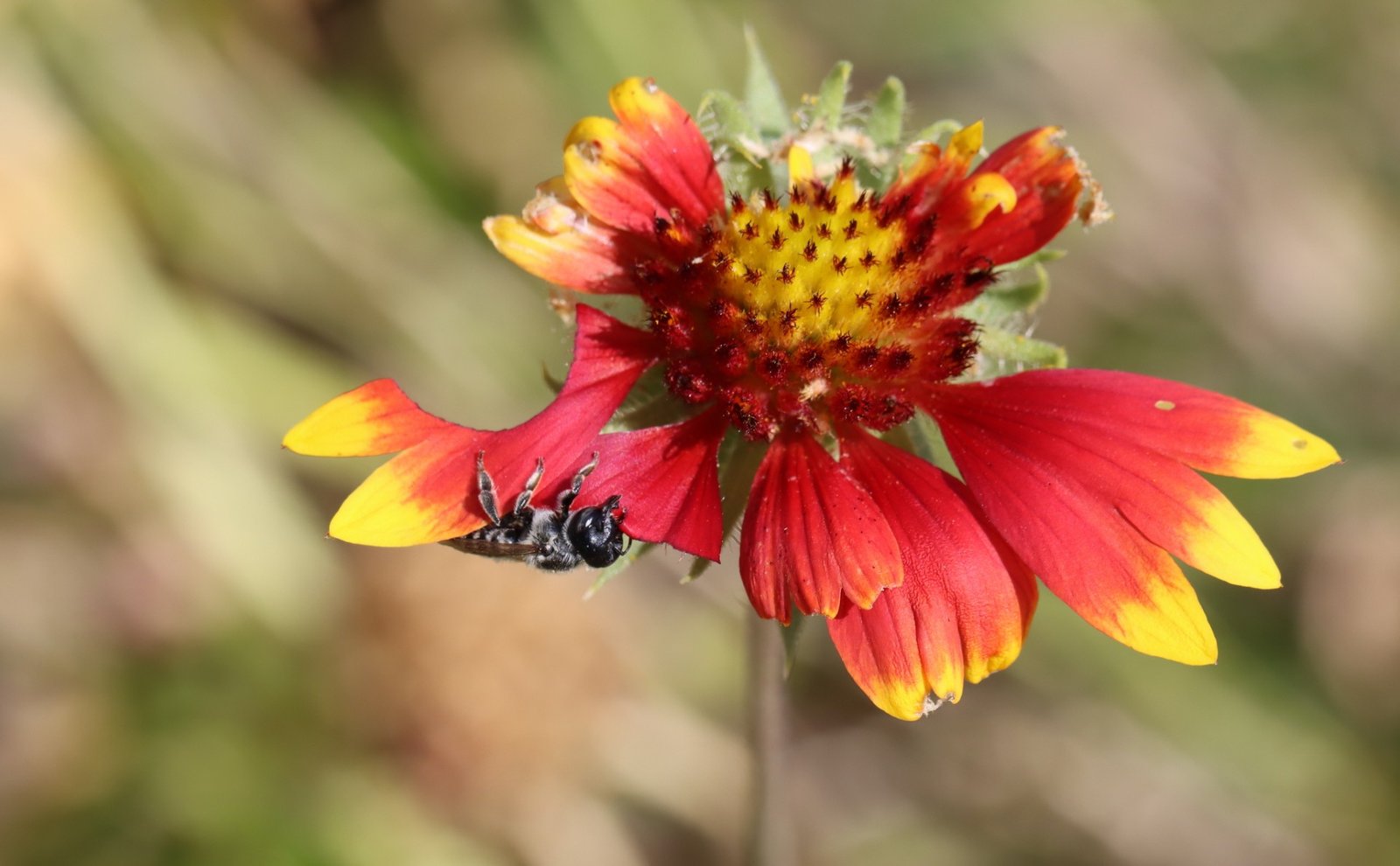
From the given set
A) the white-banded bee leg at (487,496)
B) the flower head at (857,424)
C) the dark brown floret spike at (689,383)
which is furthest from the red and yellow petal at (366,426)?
the dark brown floret spike at (689,383)

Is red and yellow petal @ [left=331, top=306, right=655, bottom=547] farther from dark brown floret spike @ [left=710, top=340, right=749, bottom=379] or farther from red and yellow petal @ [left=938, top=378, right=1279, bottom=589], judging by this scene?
red and yellow petal @ [left=938, top=378, right=1279, bottom=589]

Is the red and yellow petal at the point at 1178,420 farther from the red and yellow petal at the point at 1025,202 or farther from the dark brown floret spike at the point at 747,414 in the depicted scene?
the dark brown floret spike at the point at 747,414

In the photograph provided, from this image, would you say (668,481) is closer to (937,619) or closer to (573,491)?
(573,491)

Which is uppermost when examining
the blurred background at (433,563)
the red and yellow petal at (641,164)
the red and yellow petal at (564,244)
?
the red and yellow petal at (641,164)

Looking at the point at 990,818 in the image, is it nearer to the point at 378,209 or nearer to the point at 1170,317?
the point at 1170,317

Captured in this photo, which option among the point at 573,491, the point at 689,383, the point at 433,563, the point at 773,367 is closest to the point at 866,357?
the point at 773,367

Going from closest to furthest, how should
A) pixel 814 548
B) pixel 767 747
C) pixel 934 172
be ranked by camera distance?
pixel 814 548 → pixel 934 172 → pixel 767 747

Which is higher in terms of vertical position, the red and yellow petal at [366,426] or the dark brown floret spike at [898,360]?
the dark brown floret spike at [898,360]

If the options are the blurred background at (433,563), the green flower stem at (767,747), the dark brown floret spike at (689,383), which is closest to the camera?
the dark brown floret spike at (689,383)
